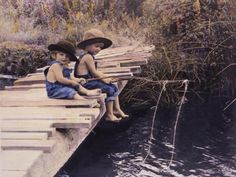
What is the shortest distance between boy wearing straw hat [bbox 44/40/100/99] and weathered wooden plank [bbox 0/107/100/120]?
0.36m

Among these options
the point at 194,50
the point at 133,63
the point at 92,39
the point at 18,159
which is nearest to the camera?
the point at 18,159

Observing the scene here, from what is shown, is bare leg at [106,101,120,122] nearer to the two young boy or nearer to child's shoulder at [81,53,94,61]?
the two young boy

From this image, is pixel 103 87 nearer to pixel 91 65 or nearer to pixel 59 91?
pixel 91 65

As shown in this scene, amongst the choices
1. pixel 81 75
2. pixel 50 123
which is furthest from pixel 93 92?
pixel 50 123

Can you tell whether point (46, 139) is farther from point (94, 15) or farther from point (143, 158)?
point (94, 15)

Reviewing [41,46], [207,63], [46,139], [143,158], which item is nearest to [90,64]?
[143,158]

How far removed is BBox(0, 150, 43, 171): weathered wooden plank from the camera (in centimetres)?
328

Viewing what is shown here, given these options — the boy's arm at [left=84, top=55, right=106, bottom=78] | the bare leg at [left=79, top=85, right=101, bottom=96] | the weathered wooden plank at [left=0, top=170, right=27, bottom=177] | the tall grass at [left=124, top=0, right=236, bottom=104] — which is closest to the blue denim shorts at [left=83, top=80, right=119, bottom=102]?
the boy's arm at [left=84, top=55, right=106, bottom=78]

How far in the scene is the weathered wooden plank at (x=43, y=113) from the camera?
14.5 feet

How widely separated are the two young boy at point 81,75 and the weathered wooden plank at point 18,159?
160cm

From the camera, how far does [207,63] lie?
821cm

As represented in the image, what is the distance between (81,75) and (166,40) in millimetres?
3171

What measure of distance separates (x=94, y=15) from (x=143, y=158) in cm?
606

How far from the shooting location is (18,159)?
3412mm
